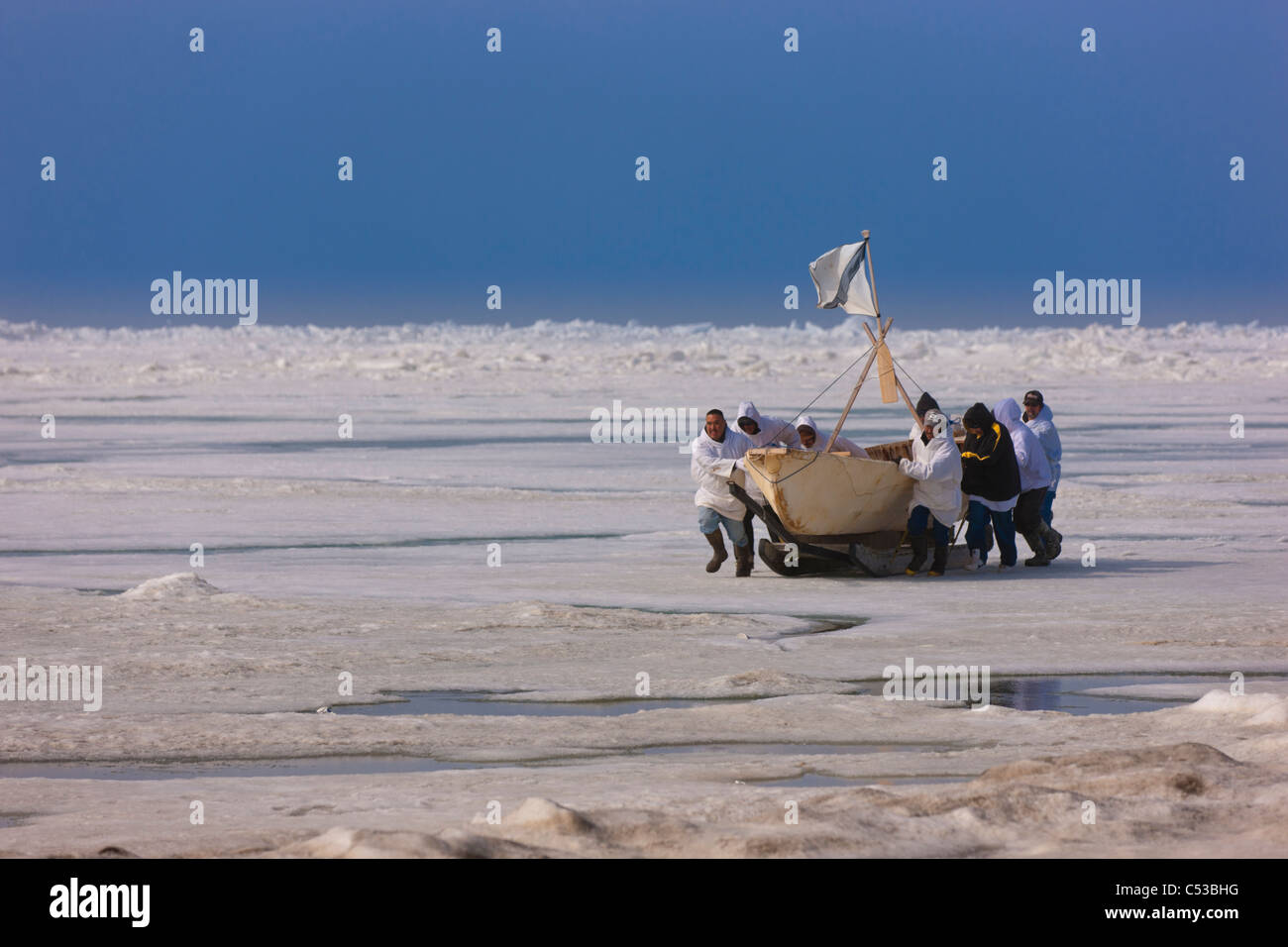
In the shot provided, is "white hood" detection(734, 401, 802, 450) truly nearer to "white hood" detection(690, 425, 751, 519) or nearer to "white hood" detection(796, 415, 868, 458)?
"white hood" detection(796, 415, 868, 458)

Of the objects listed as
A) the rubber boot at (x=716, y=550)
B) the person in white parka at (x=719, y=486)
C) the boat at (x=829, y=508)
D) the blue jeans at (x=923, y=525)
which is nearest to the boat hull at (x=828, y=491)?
the boat at (x=829, y=508)

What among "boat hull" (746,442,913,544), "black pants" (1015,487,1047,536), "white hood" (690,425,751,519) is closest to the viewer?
"boat hull" (746,442,913,544)

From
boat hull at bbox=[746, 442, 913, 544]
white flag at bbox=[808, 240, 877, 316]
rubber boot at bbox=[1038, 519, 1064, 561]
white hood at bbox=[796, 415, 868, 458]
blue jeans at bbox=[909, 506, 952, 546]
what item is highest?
white flag at bbox=[808, 240, 877, 316]

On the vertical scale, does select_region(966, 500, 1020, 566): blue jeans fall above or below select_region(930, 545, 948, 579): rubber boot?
above

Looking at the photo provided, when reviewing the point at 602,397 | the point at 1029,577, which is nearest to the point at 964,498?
the point at 1029,577

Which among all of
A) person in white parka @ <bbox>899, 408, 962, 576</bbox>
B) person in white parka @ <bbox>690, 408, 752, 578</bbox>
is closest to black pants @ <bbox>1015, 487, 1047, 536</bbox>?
person in white parka @ <bbox>899, 408, 962, 576</bbox>

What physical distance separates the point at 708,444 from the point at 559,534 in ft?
9.62

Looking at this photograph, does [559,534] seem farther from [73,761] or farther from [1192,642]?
[73,761]

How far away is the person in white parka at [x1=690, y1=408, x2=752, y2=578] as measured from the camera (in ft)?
37.7

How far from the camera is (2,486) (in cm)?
1792

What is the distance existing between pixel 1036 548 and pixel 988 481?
74 cm

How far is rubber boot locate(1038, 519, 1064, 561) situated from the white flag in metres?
1.97

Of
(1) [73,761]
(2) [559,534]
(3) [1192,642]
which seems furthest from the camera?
(2) [559,534]

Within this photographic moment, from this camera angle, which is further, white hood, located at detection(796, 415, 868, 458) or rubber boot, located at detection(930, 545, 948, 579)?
rubber boot, located at detection(930, 545, 948, 579)
